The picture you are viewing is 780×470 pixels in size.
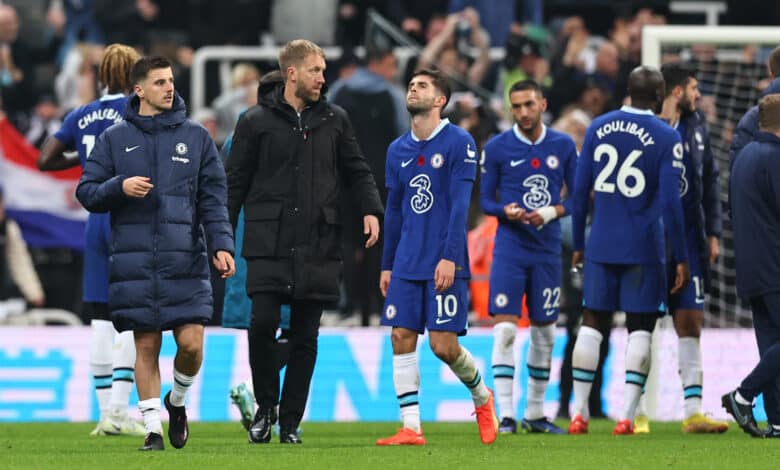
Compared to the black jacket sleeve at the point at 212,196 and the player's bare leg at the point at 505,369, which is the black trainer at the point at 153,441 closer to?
the black jacket sleeve at the point at 212,196

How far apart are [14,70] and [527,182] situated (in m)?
9.44

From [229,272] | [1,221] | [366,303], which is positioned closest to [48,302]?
[1,221]

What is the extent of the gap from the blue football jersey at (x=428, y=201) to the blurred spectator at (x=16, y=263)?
7567 millimetres

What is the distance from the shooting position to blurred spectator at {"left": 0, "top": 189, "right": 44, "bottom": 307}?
17328 mm

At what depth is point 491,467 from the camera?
8539mm

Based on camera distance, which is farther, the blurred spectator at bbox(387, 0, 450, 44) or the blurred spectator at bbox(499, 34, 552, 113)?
the blurred spectator at bbox(387, 0, 450, 44)

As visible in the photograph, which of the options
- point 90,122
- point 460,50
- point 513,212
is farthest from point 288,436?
point 460,50

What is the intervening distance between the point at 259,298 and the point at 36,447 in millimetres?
1591

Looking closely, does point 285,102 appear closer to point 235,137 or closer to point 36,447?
point 235,137

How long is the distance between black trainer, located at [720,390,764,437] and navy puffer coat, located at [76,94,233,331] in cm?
358

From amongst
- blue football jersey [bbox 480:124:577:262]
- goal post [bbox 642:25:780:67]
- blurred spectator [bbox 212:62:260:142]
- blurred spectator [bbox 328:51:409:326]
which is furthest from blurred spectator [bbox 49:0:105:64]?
blue football jersey [bbox 480:124:577:262]

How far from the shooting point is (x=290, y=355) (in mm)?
10273

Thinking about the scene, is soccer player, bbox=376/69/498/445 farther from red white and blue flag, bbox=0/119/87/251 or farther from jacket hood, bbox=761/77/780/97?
red white and blue flag, bbox=0/119/87/251

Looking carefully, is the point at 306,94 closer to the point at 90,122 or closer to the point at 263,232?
the point at 263,232
